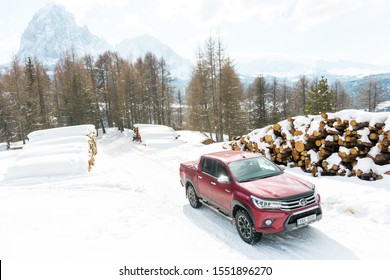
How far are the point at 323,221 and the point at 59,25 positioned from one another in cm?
21448

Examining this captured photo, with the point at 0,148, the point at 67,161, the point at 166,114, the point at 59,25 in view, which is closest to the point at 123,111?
the point at 166,114

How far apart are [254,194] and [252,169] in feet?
4.34

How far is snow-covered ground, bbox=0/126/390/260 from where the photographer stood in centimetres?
571

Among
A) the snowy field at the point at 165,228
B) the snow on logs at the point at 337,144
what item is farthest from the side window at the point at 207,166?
the snow on logs at the point at 337,144

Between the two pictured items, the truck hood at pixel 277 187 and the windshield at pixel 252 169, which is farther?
the windshield at pixel 252 169

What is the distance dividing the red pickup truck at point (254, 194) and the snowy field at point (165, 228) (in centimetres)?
50

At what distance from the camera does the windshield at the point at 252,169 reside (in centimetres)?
675

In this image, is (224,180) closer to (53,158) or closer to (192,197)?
(192,197)

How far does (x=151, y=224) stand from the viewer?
287 inches

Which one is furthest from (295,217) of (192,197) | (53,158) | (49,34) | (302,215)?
(49,34)

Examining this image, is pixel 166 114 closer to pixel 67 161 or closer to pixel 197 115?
pixel 197 115

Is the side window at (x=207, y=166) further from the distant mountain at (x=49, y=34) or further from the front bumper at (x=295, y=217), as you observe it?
the distant mountain at (x=49, y=34)

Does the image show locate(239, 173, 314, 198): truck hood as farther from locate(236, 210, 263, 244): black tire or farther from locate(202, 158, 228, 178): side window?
locate(202, 158, 228, 178): side window

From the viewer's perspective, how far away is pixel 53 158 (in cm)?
1470
